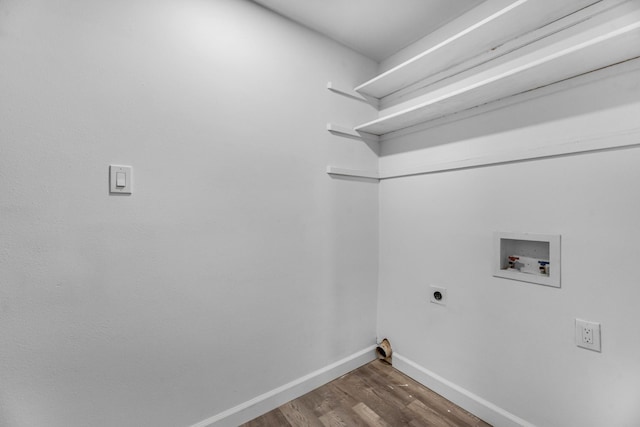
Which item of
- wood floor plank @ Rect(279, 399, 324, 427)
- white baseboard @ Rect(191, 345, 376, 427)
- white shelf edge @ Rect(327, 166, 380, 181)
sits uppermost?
white shelf edge @ Rect(327, 166, 380, 181)

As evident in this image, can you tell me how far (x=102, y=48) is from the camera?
3.76 ft

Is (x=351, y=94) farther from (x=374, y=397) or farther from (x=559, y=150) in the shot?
(x=374, y=397)

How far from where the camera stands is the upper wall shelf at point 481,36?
1.21m

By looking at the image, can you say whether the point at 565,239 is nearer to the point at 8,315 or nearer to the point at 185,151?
the point at 185,151

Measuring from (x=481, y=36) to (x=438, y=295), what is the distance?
1525mm

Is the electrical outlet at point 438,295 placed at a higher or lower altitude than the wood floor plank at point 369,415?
higher

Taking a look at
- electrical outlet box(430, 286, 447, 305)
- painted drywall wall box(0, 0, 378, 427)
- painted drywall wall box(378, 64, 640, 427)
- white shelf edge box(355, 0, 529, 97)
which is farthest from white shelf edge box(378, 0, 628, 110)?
electrical outlet box(430, 286, 447, 305)

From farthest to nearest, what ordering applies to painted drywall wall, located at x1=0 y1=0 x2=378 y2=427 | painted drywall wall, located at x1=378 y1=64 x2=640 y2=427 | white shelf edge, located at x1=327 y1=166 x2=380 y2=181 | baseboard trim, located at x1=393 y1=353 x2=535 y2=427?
white shelf edge, located at x1=327 y1=166 x2=380 y2=181 < baseboard trim, located at x1=393 y1=353 x2=535 y2=427 < painted drywall wall, located at x1=378 y1=64 x2=640 y2=427 < painted drywall wall, located at x1=0 y1=0 x2=378 y2=427

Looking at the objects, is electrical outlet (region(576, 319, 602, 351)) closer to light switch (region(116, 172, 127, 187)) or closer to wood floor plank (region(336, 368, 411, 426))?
wood floor plank (region(336, 368, 411, 426))

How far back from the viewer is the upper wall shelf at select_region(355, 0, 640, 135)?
105cm

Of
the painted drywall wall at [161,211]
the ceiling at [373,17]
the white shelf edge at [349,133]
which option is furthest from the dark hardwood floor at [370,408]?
the ceiling at [373,17]

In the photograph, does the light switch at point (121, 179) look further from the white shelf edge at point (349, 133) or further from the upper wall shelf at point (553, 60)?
the upper wall shelf at point (553, 60)

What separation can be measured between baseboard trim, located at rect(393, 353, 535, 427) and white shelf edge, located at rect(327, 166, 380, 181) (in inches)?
54.6

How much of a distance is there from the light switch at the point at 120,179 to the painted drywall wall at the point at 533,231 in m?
1.70
